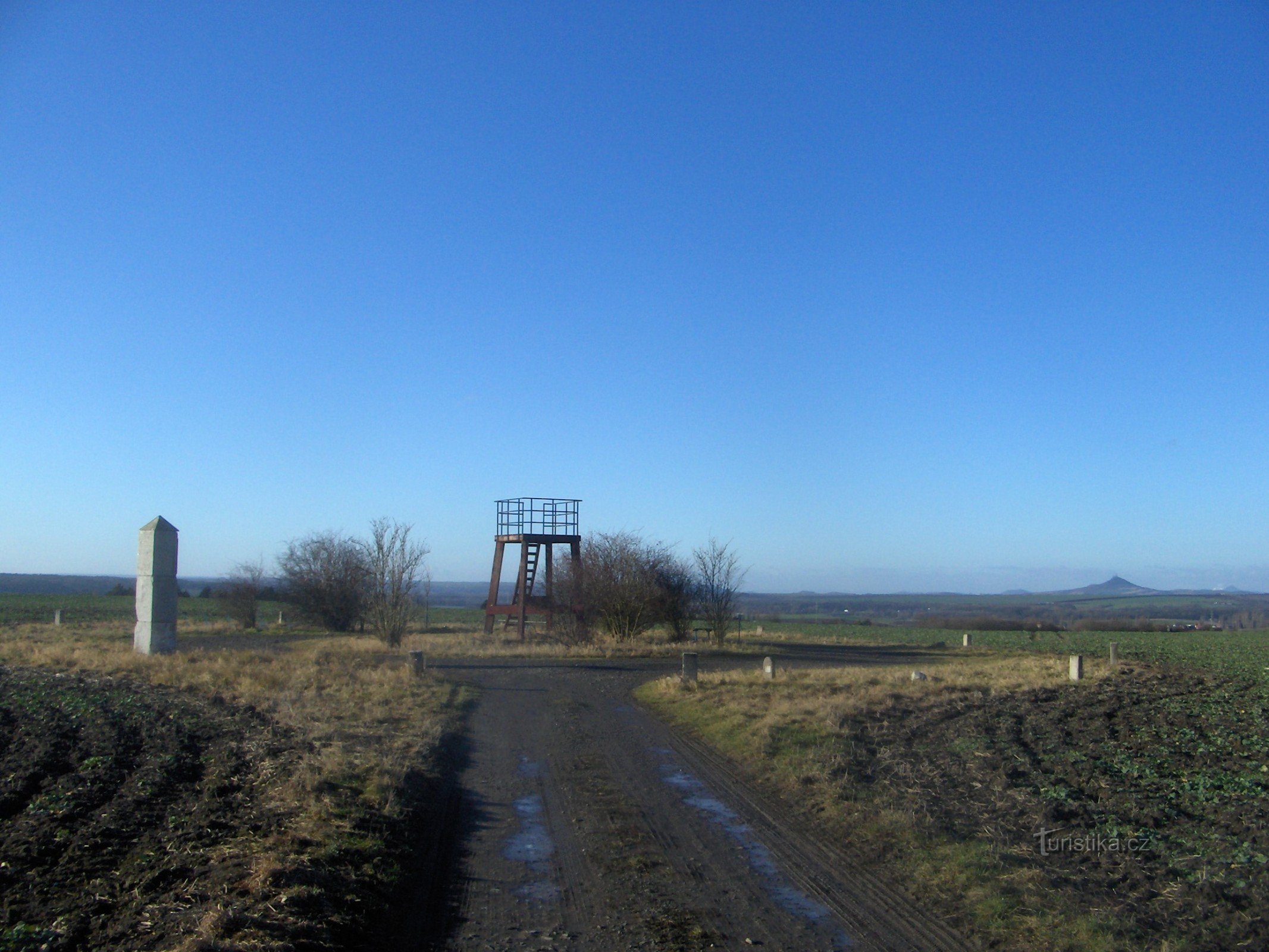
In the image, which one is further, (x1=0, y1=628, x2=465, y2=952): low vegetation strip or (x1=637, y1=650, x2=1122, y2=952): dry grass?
(x1=637, y1=650, x2=1122, y2=952): dry grass

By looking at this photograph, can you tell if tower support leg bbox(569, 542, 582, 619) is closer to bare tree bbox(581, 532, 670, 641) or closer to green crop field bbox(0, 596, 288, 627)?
bare tree bbox(581, 532, 670, 641)

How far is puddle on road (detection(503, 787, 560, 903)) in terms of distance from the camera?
267 inches

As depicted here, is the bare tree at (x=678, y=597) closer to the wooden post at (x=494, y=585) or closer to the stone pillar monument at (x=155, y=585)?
the wooden post at (x=494, y=585)

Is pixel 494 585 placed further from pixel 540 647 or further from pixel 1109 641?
pixel 1109 641

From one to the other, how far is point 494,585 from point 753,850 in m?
33.1

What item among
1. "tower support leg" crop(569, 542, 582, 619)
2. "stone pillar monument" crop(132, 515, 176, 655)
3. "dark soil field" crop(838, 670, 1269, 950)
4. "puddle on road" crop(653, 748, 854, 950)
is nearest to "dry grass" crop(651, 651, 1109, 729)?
"dark soil field" crop(838, 670, 1269, 950)

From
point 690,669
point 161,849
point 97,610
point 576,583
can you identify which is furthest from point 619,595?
point 97,610

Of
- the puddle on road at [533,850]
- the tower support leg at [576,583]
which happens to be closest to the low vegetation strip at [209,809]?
the puddle on road at [533,850]

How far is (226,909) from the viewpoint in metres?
5.72

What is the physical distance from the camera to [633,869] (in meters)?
7.34

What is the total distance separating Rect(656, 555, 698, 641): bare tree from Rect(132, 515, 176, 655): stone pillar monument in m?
19.2

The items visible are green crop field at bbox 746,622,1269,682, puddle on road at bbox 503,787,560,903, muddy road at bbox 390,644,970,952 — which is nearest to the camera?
muddy road at bbox 390,644,970,952

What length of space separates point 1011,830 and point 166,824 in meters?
7.89

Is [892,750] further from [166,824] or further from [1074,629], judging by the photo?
[1074,629]
